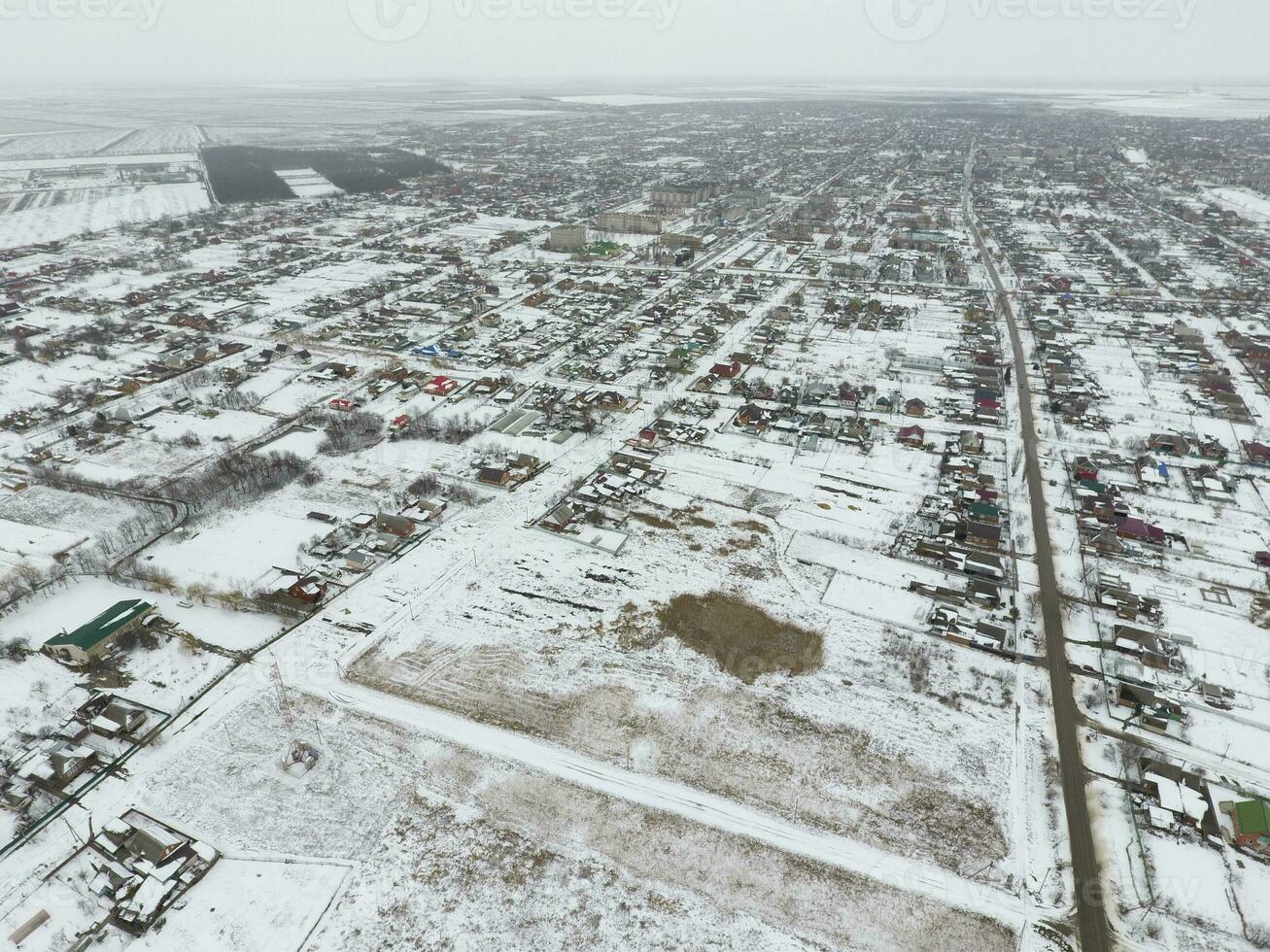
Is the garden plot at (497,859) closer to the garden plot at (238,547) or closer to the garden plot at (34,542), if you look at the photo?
the garden plot at (238,547)

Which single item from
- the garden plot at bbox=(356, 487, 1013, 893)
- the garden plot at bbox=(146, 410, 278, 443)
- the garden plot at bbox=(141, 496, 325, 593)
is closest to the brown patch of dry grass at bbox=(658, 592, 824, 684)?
the garden plot at bbox=(356, 487, 1013, 893)

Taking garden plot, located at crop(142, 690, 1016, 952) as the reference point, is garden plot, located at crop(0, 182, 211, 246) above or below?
above

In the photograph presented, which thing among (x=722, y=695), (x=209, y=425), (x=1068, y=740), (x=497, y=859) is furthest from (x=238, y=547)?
(x=1068, y=740)

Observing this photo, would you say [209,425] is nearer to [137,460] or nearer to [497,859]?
[137,460]

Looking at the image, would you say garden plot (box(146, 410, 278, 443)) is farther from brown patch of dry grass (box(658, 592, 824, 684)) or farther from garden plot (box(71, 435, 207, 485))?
brown patch of dry grass (box(658, 592, 824, 684))

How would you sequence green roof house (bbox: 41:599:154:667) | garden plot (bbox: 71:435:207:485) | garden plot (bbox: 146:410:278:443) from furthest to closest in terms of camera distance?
garden plot (bbox: 146:410:278:443), garden plot (bbox: 71:435:207:485), green roof house (bbox: 41:599:154:667)

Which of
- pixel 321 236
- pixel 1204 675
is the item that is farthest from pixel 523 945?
pixel 321 236
